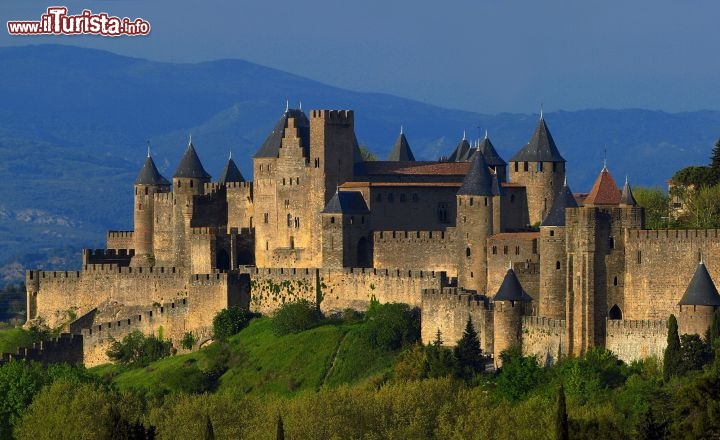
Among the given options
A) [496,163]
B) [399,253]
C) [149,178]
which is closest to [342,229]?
[399,253]

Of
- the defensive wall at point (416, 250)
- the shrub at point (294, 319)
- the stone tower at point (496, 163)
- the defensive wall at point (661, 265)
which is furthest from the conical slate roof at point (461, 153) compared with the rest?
the defensive wall at point (661, 265)

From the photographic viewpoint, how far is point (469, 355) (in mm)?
72062

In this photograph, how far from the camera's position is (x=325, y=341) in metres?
78.8

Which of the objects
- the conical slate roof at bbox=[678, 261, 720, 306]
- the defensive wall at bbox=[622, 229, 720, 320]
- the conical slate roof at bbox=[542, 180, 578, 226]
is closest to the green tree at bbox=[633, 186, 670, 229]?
the conical slate roof at bbox=[542, 180, 578, 226]

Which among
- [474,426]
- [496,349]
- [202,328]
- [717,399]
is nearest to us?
[717,399]

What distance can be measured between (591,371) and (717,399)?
13246 millimetres

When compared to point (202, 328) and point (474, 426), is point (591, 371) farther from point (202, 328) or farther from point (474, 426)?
point (202, 328)

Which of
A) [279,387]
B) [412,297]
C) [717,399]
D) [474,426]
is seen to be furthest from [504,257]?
[717,399]

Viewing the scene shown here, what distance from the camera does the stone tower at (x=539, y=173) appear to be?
82938mm

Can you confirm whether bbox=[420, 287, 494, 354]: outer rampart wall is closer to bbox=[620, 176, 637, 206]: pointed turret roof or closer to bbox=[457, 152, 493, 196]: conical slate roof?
bbox=[457, 152, 493, 196]: conical slate roof

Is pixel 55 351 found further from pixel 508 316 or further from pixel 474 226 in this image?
pixel 508 316

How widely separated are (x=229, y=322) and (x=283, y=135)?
7.84 metres

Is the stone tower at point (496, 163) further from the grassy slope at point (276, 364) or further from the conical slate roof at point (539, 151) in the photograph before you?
the grassy slope at point (276, 364)

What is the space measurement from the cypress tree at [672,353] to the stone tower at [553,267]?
18.3 feet
